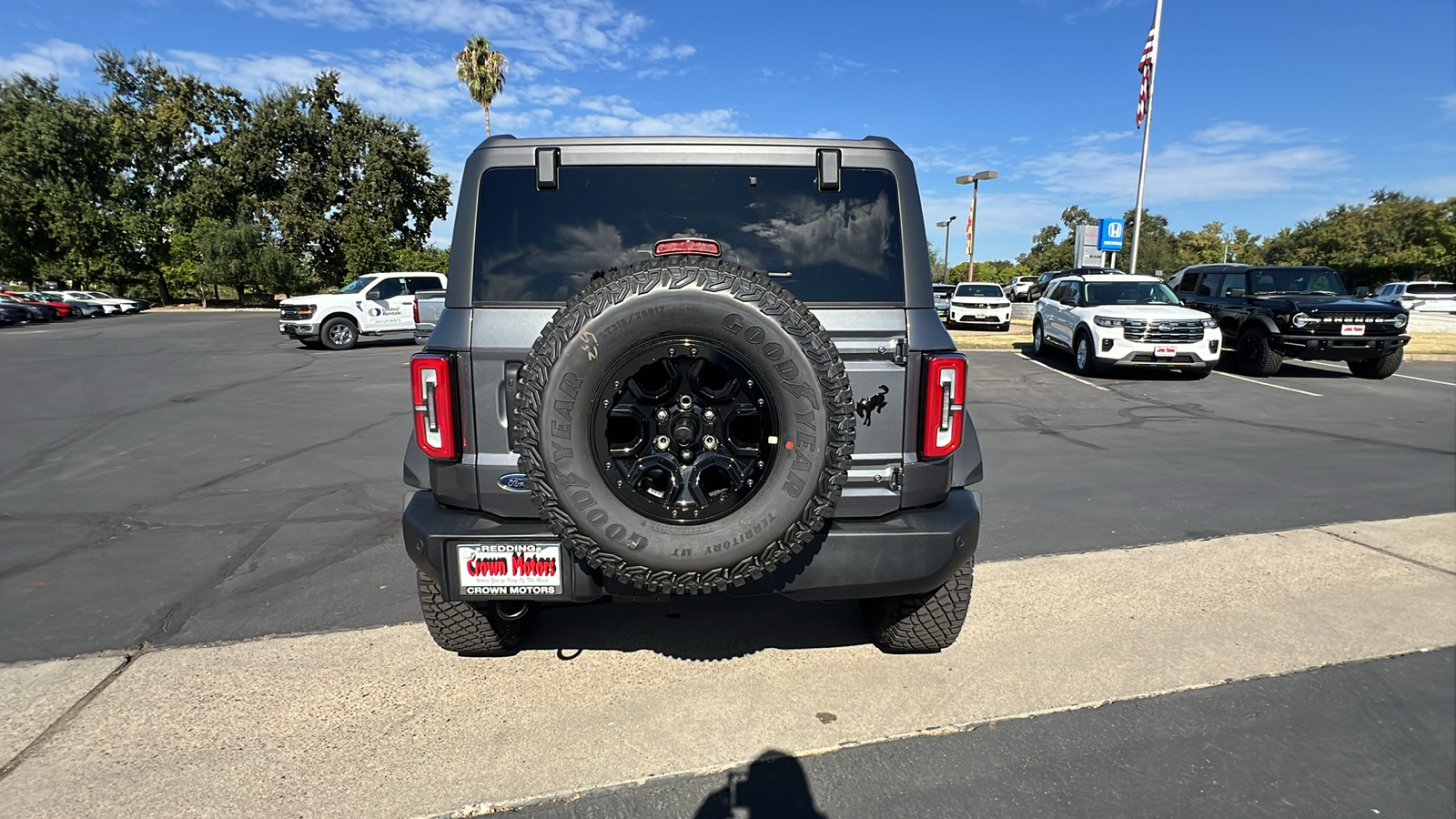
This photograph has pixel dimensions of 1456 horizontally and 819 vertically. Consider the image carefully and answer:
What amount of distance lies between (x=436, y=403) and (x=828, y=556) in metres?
1.46

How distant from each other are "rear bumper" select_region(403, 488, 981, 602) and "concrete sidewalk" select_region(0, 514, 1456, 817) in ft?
1.87

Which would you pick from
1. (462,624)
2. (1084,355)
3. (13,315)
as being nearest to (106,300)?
(13,315)

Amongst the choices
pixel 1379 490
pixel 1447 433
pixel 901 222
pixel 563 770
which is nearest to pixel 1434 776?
pixel 901 222

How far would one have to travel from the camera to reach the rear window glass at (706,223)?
2711 mm

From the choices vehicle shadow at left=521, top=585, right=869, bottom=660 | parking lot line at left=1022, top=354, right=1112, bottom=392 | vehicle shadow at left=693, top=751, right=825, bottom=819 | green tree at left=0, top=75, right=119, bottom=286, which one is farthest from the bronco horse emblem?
green tree at left=0, top=75, right=119, bottom=286

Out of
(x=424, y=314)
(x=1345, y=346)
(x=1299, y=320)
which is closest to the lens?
(x=424, y=314)

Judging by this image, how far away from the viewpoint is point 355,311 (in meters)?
18.0

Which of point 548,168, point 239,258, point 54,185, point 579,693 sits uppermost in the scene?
point 54,185

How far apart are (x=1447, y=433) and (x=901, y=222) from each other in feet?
30.0

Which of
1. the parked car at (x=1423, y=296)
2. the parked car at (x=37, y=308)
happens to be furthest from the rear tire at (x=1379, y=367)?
the parked car at (x=37, y=308)

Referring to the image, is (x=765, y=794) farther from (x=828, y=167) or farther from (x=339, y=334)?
(x=339, y=334)

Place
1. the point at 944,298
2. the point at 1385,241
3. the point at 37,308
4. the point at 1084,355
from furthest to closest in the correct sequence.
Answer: the point at 1385,241 → the point at 37,308 → the point at 944,298 → the point at 1084,355

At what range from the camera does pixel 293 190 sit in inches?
1667

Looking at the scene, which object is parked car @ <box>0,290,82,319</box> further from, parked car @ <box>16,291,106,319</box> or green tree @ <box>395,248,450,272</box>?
green tree @ <box>395,248,450,272</box>
